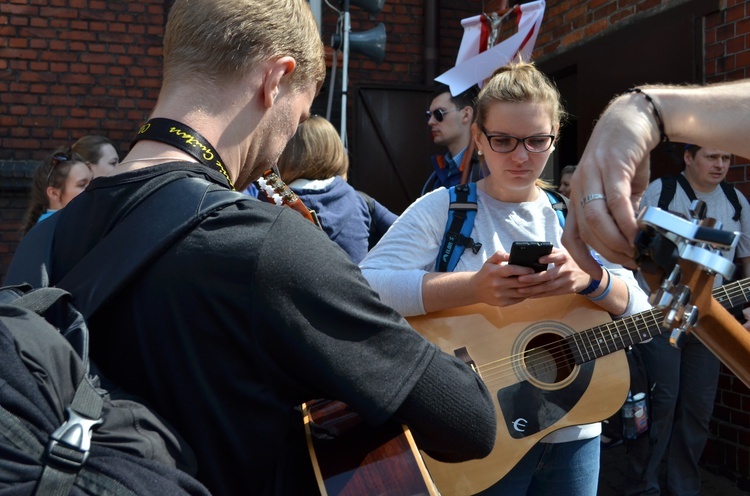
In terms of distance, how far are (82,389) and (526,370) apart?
1.55m

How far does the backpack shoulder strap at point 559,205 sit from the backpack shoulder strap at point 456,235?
291mm

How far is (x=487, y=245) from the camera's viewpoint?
2254mm

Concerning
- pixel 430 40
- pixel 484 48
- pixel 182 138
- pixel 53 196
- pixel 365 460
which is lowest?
pixel 365 460

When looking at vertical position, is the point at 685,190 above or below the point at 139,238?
below

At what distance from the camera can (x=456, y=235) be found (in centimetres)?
225

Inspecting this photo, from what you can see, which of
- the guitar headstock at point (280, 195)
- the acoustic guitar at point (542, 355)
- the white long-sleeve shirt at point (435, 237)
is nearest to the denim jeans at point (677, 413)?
the acoustic guitar at point (542, 355)

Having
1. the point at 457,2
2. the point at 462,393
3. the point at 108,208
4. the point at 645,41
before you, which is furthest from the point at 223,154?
the point at 457,2

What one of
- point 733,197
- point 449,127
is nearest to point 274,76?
point 449,127

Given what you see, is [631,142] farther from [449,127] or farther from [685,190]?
[685,190]

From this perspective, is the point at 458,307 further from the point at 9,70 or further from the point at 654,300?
the point at 9,70

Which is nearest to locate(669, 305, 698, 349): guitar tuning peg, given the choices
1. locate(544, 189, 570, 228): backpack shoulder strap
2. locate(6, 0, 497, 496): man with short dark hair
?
locate(6, 0, 497, 496): man with short dark hair

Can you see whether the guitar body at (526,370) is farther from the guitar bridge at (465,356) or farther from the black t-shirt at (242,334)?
the black t-shirt at (242,334)

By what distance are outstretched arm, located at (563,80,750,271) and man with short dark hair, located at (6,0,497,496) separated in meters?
0.36

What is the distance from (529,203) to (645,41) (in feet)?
11.2
